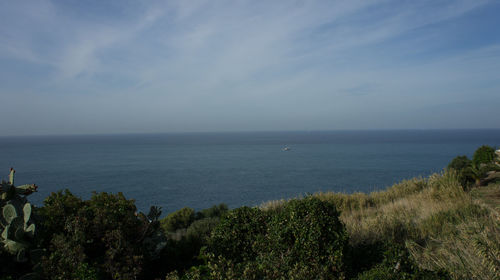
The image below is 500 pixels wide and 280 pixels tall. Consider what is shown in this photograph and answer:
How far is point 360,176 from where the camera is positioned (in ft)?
172

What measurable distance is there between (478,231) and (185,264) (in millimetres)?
4983

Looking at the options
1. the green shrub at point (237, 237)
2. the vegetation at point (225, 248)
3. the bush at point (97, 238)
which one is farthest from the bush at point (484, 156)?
the bush at point (97, 238)

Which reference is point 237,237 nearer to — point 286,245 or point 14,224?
point 286,245

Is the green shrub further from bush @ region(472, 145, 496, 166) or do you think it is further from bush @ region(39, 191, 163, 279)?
bush @ region(472, 145, 496, 166)

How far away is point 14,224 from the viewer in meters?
4.41

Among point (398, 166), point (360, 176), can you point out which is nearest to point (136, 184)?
point (360, 176)

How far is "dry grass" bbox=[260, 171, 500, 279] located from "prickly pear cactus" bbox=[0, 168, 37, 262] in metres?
5.24

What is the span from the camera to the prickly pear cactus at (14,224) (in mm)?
4312

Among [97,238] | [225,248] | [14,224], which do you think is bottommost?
[225,248]

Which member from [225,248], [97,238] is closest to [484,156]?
[225,248]

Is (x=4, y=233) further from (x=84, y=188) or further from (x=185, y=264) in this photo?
(x=84, y=188)

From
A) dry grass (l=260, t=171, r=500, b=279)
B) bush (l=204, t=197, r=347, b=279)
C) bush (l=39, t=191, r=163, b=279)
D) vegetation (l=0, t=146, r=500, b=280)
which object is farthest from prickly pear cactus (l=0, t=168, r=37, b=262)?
dry grass (l=260, t=171, r=500, b=279)

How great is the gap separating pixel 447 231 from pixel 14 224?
23.8 feet

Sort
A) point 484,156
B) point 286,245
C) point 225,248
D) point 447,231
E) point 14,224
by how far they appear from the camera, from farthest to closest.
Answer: point 484,156
point 447,231
point 225,248
point 286,245
point 14,224
